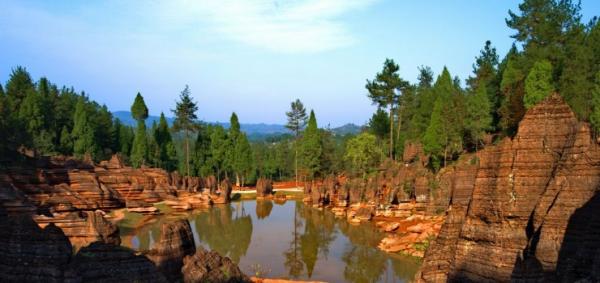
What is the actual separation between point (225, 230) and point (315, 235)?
26.6 ft

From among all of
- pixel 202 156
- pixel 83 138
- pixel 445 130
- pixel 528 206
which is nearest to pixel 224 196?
pixel 202 156

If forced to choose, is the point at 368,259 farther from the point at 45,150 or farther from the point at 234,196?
the point at 45,150

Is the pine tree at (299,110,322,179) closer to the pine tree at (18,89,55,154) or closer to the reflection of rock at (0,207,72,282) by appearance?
the pine tree at (18,89,55,154)

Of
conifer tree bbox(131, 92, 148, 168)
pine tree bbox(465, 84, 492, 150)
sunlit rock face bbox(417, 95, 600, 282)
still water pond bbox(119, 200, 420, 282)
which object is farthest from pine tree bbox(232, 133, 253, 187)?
sunlit rock face bbox(417, 95, 600, 282)

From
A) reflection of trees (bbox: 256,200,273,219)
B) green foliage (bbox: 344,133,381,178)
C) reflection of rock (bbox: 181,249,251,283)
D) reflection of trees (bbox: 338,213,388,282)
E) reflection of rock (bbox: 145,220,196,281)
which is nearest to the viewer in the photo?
reflection of rock (bbox: 181,249,251,283)

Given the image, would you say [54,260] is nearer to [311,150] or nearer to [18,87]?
[311,150]

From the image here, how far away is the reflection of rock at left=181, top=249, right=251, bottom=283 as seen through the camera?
16703 mm

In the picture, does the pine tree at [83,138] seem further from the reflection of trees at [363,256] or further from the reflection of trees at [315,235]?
the reflection of trees at [363,256]

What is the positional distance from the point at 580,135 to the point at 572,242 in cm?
347

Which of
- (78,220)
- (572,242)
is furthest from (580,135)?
(78,220)

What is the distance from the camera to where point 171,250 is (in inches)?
722

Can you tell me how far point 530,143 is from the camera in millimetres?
14906

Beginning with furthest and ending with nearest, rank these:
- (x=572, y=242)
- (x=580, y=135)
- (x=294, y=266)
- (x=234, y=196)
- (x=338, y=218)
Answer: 1. (x=234, y=196)
2. (x=338, y=218)
3. (x=294, y=266)
4. (x=580, y=135)
5. (x=572, y=242)

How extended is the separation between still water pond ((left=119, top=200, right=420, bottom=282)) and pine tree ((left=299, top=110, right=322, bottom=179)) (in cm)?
1300
